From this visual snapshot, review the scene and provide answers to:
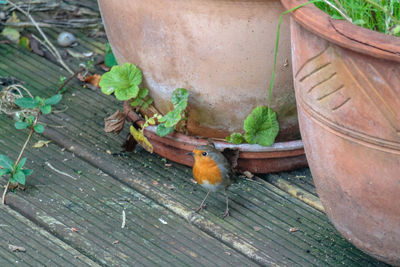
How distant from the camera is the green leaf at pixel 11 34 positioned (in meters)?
4.79

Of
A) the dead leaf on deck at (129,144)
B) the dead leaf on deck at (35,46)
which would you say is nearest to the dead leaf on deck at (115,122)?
the dead leaf on deck at (129,144)

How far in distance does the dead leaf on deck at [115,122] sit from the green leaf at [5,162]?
60 centimetres

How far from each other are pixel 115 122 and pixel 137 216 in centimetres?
66

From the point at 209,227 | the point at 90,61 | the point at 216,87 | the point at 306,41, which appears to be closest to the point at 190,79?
the point at 216,87

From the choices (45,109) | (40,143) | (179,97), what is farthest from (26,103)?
(179,97)

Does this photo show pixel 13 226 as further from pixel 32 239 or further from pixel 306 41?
pixel 306 41

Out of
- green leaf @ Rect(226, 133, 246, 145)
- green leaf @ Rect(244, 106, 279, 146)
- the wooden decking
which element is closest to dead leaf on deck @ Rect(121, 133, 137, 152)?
the wooden decking

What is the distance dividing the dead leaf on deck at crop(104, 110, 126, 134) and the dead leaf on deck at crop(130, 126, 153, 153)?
0.11 m

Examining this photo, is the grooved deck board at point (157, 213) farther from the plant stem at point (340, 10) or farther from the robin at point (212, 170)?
the plant stem at point (340, 10)

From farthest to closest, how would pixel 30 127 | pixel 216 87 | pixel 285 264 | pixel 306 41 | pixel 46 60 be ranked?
pixel 46 60 → pixel 30 127 → pixel 216 87 → pixel 285 264 → pixel 306 41

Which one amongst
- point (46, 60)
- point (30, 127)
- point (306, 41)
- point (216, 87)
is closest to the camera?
point (306, 41)

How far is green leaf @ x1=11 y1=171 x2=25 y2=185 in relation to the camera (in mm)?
3320

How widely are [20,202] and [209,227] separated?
3.20ft

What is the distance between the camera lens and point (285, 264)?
3.06 m
